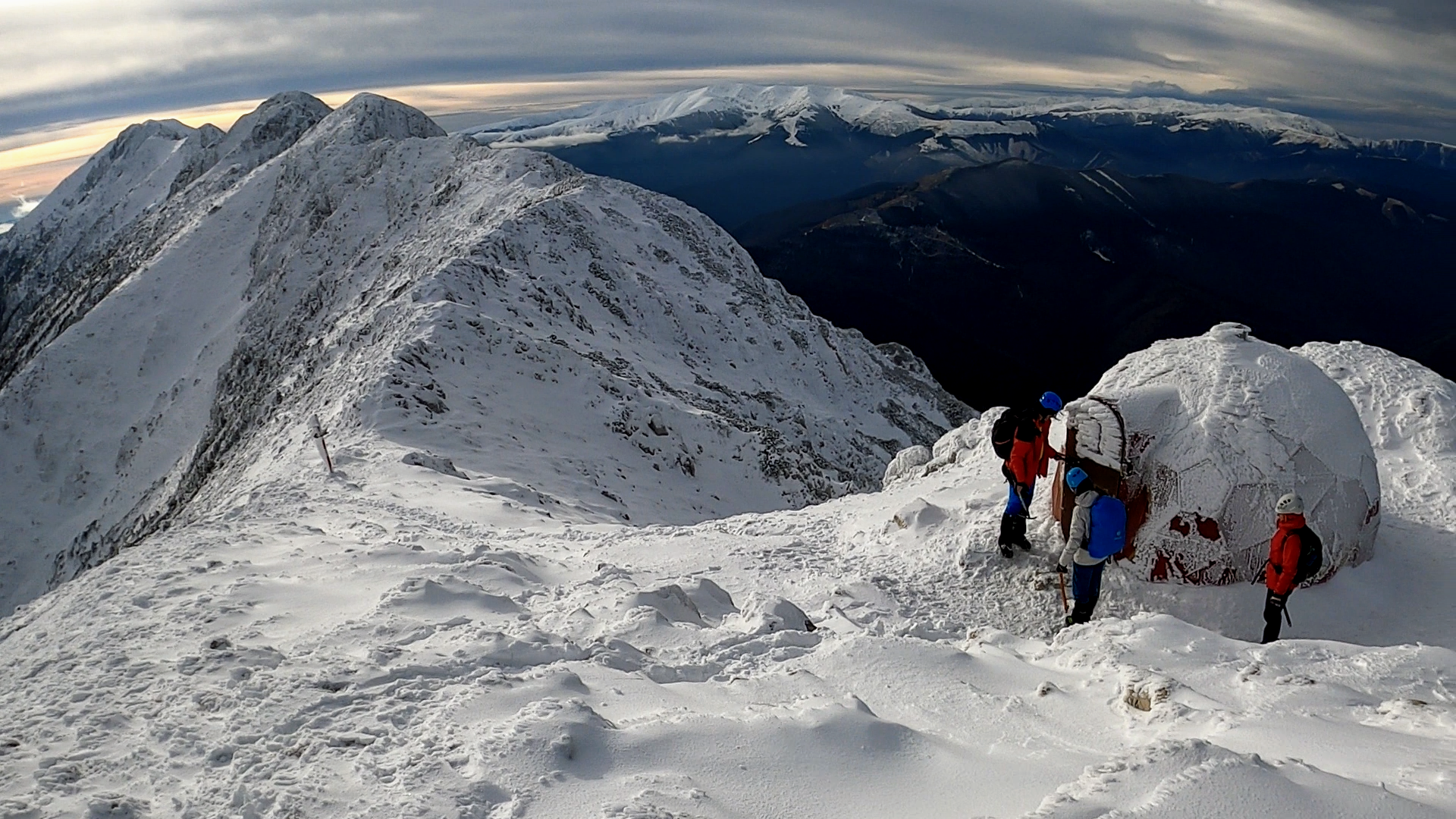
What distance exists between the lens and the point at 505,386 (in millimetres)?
27031

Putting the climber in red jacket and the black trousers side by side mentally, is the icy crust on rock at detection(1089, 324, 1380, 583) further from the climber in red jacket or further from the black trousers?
the climber in red jacket

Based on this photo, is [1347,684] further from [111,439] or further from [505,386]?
[111,439]

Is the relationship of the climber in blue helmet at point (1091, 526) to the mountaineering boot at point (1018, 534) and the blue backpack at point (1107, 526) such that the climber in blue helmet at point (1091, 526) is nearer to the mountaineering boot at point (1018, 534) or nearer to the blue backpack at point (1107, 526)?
the blue backpack at point (1107, 526)

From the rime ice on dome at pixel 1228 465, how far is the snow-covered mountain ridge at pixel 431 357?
458 inches

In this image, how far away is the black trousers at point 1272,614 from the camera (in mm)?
9547

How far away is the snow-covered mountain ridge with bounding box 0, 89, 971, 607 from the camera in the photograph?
25250mm

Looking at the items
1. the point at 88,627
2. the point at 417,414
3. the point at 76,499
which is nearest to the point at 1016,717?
the point at 88,627

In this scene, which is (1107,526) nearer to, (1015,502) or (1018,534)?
(1015,502)

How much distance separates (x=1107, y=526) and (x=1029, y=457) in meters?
2.16

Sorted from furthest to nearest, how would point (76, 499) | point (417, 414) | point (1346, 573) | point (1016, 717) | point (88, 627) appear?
point (76, 499) < point (417, 414) < point (1346, 573) < point (88, 627) < point (1016, 717)

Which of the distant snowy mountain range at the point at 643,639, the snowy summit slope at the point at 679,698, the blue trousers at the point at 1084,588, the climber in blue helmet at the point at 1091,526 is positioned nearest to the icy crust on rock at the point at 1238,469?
the distant snowy mountain range at the point at 643,639

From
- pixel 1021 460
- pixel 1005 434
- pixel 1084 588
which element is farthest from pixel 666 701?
pixel 1005 434

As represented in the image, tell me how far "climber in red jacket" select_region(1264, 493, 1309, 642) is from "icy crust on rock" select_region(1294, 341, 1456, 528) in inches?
199

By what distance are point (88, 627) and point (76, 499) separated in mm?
53434
